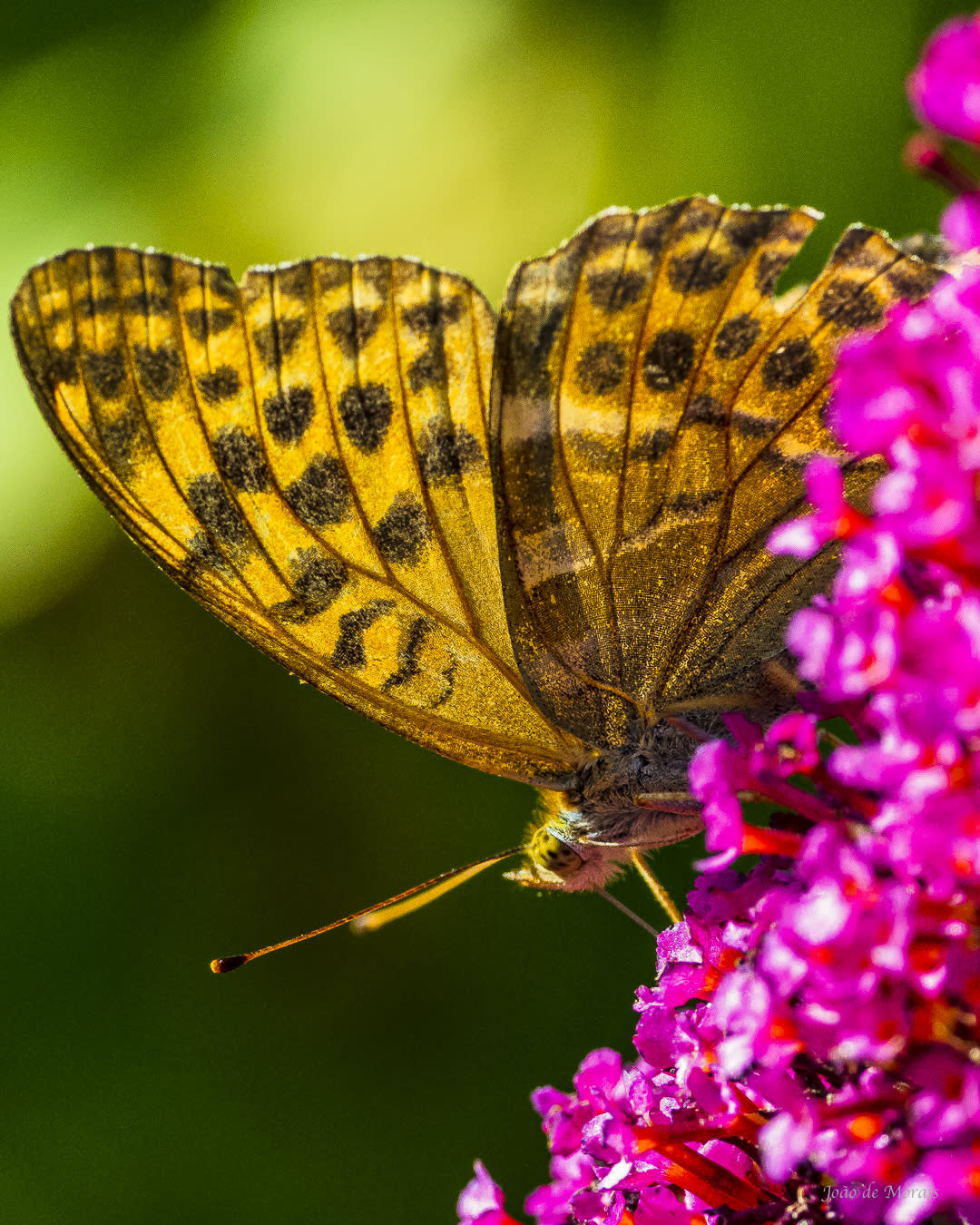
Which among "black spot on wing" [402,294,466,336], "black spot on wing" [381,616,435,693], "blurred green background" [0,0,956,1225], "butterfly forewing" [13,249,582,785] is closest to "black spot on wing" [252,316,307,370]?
"butterfly forewing" [13,249,582,785]

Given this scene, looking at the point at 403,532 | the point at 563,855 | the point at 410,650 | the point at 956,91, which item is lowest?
the point at 563,855

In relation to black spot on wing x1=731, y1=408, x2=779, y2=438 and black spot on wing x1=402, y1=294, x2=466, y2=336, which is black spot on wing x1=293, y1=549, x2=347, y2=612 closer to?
black spot on wing x1=402, y1=294, x2=466, y2=336

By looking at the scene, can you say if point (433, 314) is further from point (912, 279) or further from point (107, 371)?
point (912, 279)

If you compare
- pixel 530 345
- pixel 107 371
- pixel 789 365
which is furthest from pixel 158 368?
pixel 789 365

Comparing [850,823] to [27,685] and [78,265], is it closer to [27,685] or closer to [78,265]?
[78,265]

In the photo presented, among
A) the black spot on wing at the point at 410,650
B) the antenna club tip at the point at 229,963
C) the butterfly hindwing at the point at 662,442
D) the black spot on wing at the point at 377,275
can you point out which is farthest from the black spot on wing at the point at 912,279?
the antenna club tip at the point at 229,963

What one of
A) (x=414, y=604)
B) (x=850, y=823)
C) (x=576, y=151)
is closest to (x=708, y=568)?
(x=414, y=604)
